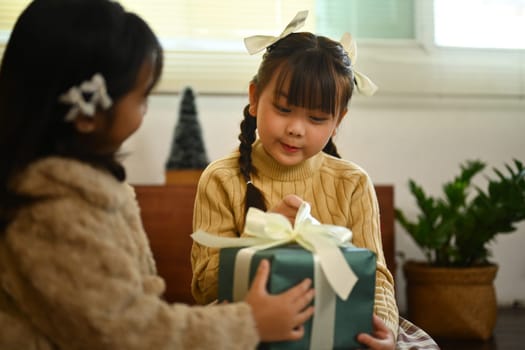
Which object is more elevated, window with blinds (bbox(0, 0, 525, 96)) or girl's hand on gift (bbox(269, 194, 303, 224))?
window with blinds (bbox(0, 0, 525, 96))

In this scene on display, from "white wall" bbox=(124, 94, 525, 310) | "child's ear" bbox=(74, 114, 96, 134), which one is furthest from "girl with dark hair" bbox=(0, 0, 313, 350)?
"white wall" bbox=(124, 94, 525, 310)

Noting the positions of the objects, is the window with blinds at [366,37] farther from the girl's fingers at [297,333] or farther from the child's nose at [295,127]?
the girl's fingers at [297,333]

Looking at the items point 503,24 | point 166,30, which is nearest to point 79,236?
point 166,30

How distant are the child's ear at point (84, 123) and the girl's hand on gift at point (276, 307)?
0.27 m

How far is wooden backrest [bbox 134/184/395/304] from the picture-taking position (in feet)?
6.06

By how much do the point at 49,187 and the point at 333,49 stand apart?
0.60 m

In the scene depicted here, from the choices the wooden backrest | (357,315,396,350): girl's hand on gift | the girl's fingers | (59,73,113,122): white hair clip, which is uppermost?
(59,73,113,122): white hair clip

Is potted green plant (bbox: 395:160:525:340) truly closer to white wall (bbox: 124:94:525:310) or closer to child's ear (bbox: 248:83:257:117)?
white wall (bbox: 124:94:525:310)

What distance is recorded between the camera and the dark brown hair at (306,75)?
1.09 metres

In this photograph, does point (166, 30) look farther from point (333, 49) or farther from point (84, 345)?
point (84, 345)

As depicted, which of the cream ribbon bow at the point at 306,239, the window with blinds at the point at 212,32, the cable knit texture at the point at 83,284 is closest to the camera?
the cable knit texture at the point at 83,284

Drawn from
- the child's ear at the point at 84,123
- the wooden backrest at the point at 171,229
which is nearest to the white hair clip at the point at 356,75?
the child's ear at the point at 84,123

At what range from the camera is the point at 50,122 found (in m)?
0.78

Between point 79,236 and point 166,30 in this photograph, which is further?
point 166,30
